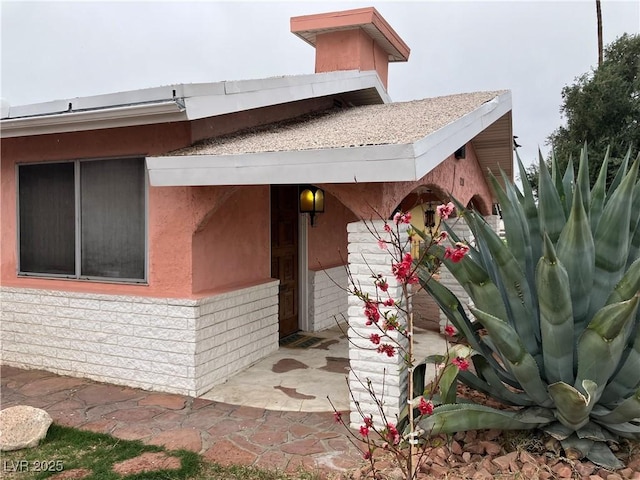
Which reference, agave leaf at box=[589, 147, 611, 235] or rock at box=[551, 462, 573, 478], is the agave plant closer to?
agave leaf at box=[589, 147, 611, 235]

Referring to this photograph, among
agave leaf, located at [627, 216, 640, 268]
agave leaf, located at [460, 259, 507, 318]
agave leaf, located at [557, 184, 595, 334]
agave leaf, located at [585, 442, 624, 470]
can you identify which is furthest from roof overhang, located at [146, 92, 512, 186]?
agave leaf, located at [585, 442, 624, 470]

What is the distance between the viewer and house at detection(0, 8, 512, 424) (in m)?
4.35

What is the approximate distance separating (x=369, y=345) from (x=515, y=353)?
4.61ft

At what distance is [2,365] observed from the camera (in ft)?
21.1

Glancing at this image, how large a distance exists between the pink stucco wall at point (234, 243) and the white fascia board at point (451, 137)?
7.46ft

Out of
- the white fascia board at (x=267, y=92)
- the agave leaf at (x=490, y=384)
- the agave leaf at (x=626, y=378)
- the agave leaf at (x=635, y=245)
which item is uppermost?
the white fascia board at (x=267, y=92)

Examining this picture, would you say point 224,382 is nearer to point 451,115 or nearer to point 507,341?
point 507,341

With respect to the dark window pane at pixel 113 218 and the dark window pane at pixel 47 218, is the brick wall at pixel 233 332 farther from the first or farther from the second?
the dark window pane at pixel 47 218

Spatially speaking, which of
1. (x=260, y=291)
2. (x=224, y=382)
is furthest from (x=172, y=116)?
(x=224, y=382)

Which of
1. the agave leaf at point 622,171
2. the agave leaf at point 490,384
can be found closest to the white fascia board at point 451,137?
the agave leaf at point 622,171

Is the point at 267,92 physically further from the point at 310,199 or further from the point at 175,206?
the point at 310,199

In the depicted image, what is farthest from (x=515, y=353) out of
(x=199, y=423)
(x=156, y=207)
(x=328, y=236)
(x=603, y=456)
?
(x=328, y=236)

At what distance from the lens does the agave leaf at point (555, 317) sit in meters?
3.07

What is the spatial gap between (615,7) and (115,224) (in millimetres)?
19906
